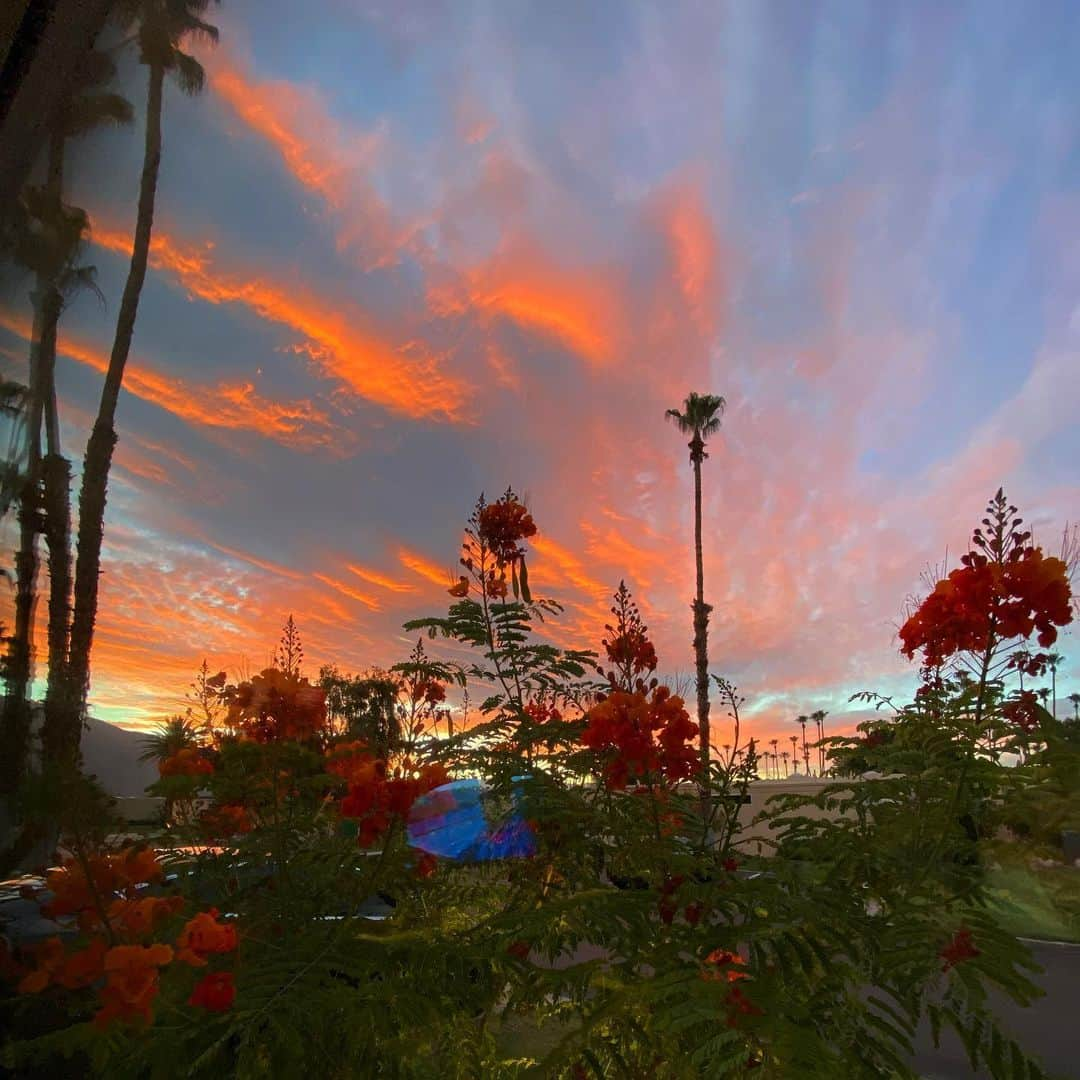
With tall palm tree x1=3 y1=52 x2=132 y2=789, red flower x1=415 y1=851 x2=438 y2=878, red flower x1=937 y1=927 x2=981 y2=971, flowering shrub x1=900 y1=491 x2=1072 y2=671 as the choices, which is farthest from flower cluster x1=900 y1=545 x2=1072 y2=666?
tall palm tree x1=3 y1=52 x2=132 y2=789

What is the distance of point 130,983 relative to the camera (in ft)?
4.24

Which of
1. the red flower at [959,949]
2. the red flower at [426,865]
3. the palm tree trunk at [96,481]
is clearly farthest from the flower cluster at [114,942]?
the red flower at [959,949]

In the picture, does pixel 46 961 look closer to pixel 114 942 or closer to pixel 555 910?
pixel 114 942

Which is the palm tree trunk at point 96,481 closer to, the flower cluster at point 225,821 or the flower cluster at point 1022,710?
the flower cluster at point 225,821

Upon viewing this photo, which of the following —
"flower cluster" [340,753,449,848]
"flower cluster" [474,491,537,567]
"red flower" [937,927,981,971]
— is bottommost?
"red flower" [937,927,981,971]

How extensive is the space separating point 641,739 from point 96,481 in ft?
5.43

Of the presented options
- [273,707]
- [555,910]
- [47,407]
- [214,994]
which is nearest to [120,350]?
[47,407]

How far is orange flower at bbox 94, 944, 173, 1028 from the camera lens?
1266 millimetres

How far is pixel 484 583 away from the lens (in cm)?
320

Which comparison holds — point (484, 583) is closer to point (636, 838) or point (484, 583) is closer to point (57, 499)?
point (636, 838)

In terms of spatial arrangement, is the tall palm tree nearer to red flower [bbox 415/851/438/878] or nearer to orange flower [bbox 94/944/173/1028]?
orange flower [bbox 94/944/173/1028]

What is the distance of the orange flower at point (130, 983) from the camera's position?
1.27 metres

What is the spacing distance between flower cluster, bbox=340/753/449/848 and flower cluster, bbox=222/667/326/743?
0.36m

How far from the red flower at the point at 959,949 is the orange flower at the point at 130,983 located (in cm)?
147
